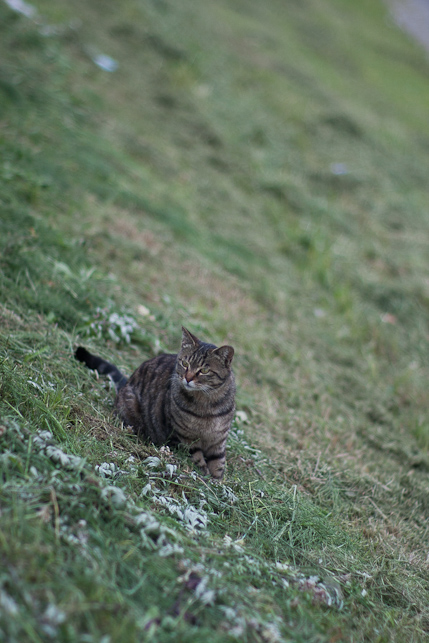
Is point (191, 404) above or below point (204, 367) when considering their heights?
below

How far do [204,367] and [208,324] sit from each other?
150cm

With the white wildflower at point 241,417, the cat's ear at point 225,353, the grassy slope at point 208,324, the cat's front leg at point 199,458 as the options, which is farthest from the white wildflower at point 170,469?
the white wildflower at point 241,417

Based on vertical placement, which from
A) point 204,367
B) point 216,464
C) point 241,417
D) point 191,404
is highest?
point 204,367

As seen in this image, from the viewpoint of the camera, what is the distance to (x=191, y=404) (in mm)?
2547

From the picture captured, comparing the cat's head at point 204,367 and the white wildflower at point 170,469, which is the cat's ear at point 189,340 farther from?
the white wildflower at point 170,469

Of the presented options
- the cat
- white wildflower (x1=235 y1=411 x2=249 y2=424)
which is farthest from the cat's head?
white wildflower (x1=235 y1=411 x2=249 y2=424)

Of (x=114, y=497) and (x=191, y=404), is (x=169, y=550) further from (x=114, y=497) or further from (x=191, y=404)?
(x=191, y=404)

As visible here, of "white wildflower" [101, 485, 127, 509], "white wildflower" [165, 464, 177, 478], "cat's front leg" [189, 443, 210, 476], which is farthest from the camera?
"cat's front leg" [189, 443, 210, 476]

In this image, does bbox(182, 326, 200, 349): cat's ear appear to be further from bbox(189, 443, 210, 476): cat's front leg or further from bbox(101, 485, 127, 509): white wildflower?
bbox(101, 485, 127, 509): white wildflower

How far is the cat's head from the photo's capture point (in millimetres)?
2523

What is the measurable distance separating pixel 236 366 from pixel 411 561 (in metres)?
1.68

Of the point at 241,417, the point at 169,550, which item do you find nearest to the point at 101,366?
the point at 241,417

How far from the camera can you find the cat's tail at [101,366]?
2.84 metres

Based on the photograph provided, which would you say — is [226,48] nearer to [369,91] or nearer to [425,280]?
[369,91]
